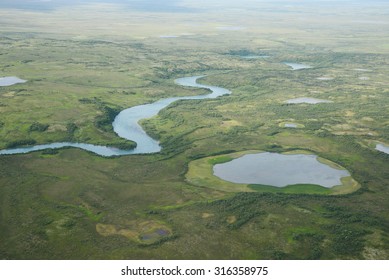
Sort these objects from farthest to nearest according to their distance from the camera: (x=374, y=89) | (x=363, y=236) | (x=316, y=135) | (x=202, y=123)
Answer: (x=374, y=89) < (x=202, y=123) < (x=316, y=135) < (x=363, y=236)

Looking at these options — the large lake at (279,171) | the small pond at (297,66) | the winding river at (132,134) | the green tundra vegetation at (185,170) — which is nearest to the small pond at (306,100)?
the green tundra vegetation at (185,170)

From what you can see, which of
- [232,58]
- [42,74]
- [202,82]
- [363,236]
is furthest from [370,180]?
[232,58]

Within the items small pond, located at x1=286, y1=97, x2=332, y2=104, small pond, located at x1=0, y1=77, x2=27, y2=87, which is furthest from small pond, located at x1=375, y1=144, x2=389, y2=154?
small pond, located at x1=0, y1=77, x2=27, y2=87

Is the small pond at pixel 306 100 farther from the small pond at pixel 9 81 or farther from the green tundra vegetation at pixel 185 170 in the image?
the small pond at pixel 9 81

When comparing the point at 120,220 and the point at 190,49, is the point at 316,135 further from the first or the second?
the point at 190,49

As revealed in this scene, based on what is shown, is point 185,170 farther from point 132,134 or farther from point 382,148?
point 382,148

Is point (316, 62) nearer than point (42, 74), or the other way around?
point (42, 74)
